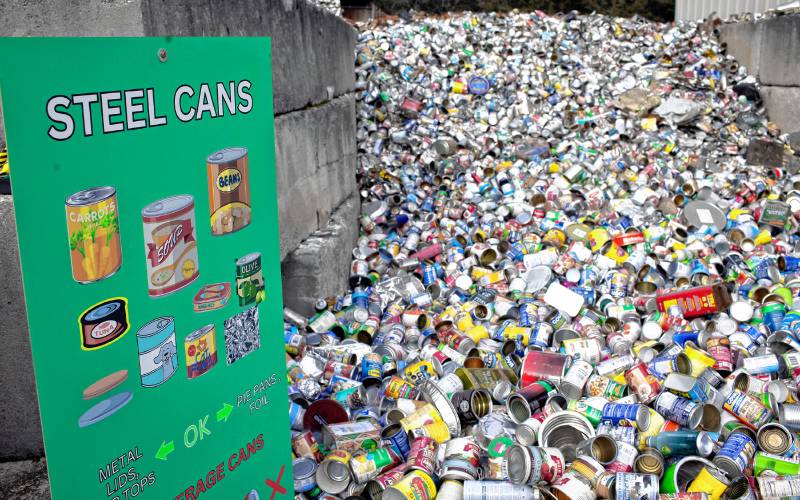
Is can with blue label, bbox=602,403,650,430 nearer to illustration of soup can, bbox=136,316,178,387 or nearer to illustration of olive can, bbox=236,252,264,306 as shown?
illustration of olive can, bbox=236,252,264,306

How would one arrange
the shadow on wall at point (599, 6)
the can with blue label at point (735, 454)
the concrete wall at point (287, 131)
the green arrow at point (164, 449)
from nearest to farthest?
1. the green arrow at point (164, 449)
2. the concrete wall at point (287, 131)
3. the can with blue label at point (735, 454)
4. the shadow on wall at point (599, 6)

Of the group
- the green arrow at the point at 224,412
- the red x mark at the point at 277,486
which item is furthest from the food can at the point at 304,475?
the green arrow at the point at 224,412

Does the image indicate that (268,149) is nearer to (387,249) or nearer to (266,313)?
(266,313)

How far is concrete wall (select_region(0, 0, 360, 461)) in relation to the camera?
7.27ft

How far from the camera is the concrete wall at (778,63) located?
7.19m

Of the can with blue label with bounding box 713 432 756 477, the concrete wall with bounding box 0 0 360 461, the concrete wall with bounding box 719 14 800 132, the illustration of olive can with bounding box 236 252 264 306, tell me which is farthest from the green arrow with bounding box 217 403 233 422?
the concrete wall with bounding box 719 14 800 132

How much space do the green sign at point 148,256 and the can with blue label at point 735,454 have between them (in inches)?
62.5

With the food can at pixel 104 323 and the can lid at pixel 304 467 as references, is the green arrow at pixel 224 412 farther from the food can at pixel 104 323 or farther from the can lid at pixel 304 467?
the can lid at pixel 304 467

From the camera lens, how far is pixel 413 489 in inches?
90.0

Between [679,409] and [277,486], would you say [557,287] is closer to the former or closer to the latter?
[679,409]

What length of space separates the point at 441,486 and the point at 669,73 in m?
6.94

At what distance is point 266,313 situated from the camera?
178cm

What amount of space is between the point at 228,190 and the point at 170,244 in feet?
0.70

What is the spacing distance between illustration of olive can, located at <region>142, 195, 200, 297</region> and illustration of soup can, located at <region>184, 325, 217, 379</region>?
0.13 m
